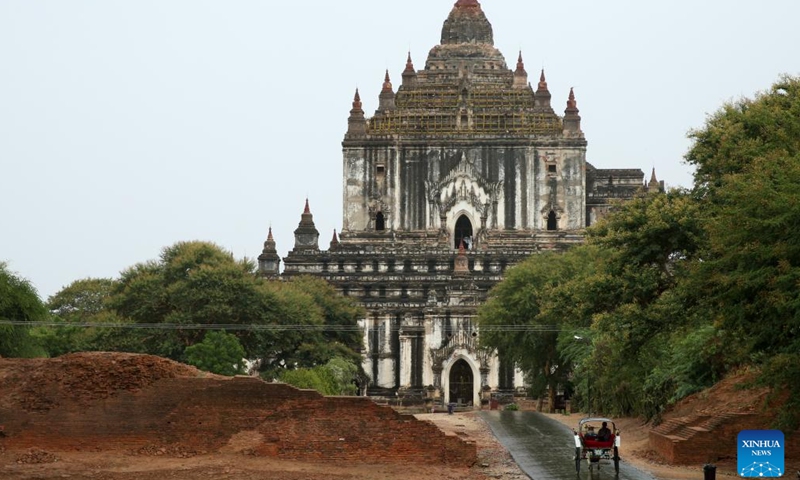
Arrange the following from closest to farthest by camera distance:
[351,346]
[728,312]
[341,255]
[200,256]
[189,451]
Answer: [728,312], [189,451], [200,256], [351,346], [341,255]

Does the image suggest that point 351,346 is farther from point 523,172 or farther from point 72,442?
point 72,442

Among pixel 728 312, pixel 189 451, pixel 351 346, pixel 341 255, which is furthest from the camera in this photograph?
pixel 341 255

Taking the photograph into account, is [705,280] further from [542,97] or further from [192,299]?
[542,97]

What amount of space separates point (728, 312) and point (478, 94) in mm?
62776

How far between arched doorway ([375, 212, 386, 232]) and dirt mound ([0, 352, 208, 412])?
184 feet

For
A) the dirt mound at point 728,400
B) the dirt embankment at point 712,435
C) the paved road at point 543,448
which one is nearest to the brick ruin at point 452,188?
the paved road at point 543,448

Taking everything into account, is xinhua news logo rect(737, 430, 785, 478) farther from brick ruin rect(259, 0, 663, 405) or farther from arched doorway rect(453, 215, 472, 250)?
arched doorway rect(453, 215, 472, 250)

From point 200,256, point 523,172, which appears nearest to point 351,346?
point 200,256

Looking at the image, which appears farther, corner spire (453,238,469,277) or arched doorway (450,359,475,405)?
corner spire (453,238,469,277)

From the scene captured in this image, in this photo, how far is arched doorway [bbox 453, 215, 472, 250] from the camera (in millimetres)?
97250

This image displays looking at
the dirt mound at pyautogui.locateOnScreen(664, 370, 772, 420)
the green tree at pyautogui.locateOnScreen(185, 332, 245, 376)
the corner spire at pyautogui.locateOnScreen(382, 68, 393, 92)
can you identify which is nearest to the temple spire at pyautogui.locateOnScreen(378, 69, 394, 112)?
the corner spire at pyautogui.locateOnScreen(382, 68, 393, 92)

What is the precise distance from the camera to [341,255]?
3725 inches

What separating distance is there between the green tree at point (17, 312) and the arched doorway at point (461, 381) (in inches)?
1216

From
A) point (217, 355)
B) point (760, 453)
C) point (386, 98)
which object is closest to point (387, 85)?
point (386, 98)
